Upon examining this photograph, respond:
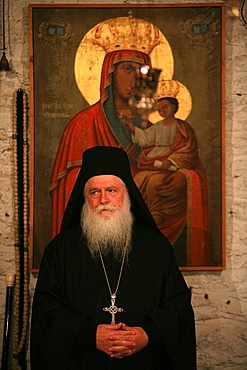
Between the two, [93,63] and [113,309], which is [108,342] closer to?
[113,309]

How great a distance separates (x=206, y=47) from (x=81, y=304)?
2086 mm

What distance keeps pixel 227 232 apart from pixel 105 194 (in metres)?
Answer: 1.28

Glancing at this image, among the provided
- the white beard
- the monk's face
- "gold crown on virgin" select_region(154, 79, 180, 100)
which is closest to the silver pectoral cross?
the white beard

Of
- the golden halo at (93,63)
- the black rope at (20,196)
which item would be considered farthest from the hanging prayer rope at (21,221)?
the golden halo at (93,63)

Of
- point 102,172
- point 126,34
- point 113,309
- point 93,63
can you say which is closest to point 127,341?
point 113,309

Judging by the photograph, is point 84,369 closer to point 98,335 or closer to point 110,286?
point 98,335

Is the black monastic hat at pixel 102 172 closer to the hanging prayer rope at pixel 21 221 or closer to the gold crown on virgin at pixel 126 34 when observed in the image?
the hanging prayer rope at pixel 21 221

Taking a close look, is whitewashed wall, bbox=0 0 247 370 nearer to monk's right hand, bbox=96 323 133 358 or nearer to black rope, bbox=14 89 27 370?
black rope, bbox=14 89 27 370

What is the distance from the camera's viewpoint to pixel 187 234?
14.0 ft

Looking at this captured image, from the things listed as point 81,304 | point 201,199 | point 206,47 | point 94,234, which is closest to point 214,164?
point 201,199

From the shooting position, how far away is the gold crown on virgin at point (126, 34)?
427cm

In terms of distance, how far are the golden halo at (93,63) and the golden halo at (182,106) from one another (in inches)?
5.4

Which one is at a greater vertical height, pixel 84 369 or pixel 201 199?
pixel 201 199

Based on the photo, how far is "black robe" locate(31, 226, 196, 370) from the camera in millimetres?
3174
